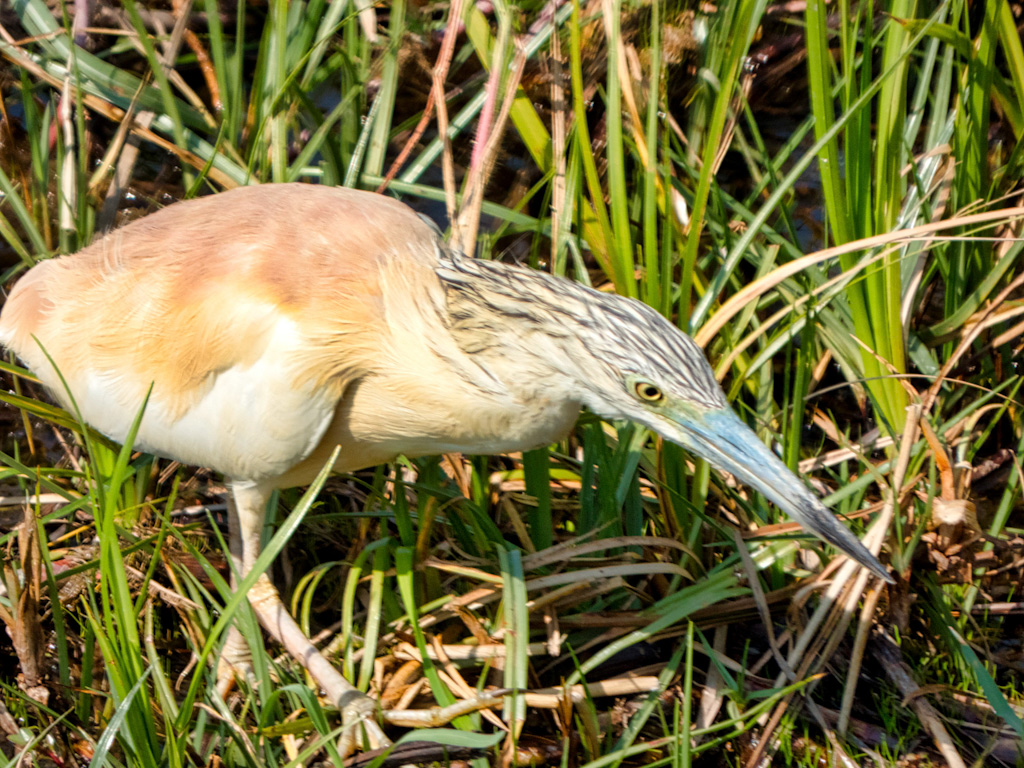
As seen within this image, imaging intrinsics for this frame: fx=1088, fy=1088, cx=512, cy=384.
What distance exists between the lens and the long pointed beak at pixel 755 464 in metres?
1.97

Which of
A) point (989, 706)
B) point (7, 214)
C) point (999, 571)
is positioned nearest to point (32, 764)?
point (7, 214)

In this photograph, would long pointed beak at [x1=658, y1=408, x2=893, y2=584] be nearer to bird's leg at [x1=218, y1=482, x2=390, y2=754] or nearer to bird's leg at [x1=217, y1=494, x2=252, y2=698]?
bird's leg at [x1=218, y1=482, x2=390, y2=754]

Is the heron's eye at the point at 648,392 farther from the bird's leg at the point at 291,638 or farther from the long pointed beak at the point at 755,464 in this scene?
the bird's leg at the point at 291,638

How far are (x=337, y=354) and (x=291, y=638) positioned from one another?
0.72 meters

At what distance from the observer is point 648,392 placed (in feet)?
6.56

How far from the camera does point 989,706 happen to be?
2541mm

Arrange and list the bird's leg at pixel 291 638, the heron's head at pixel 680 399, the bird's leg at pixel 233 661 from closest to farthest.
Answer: the heron's head at pixel 680 399 → the bird's leg at pixel 291 638 → the bird's leg at pixel 233 661

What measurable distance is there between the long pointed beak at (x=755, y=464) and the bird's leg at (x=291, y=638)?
89cm

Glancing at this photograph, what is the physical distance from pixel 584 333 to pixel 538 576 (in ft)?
2.51

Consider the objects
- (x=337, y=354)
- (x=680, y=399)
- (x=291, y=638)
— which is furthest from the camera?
(x=291, y=638)

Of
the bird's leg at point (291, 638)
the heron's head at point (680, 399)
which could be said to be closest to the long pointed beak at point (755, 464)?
the heron's head at point (680, 399)

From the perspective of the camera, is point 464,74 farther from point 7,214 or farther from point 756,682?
point 756,682

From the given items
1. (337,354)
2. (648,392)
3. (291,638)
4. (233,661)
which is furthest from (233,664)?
(648,392)

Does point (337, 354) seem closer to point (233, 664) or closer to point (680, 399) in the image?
point (680, 399)
